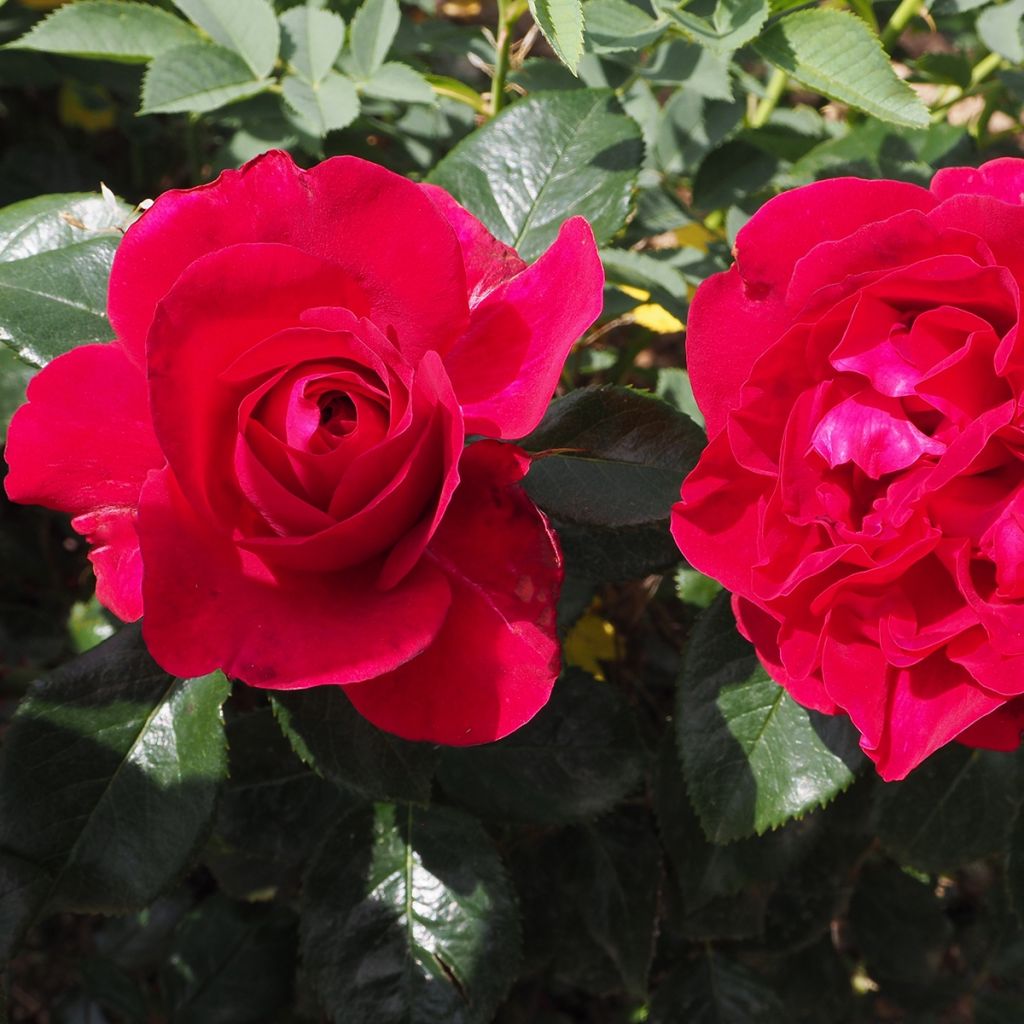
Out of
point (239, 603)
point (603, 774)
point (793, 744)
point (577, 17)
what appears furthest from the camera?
point (603, 774)

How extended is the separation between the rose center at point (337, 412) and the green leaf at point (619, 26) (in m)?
0.53

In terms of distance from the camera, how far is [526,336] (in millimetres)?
766

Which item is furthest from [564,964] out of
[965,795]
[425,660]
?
[425,660]

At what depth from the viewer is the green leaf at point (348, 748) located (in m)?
0.96

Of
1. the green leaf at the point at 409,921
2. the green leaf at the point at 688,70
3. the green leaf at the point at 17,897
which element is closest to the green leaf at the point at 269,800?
the green leaf at the point at 409,921

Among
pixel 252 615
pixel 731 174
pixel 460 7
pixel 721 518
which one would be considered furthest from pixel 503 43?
pixel 460 7

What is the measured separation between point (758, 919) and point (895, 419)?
3.22 ft

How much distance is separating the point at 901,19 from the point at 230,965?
1.52 metres

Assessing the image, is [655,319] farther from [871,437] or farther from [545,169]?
[871,437]

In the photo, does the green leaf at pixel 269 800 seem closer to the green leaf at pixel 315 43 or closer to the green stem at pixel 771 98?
the green leaf at pixel 315 43

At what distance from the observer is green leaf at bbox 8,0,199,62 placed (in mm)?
1280

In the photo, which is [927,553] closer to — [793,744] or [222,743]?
[793,744]

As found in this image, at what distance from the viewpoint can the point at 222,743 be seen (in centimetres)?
98

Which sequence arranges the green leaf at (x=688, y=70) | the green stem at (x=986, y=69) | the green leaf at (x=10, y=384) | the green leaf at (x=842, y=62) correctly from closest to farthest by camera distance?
the green leaf at (x=842, y=62)
the green leaf at (x=10, y=384)
the green leaf at (x=688, y=70)
the green stem at (x=986, y=69)
